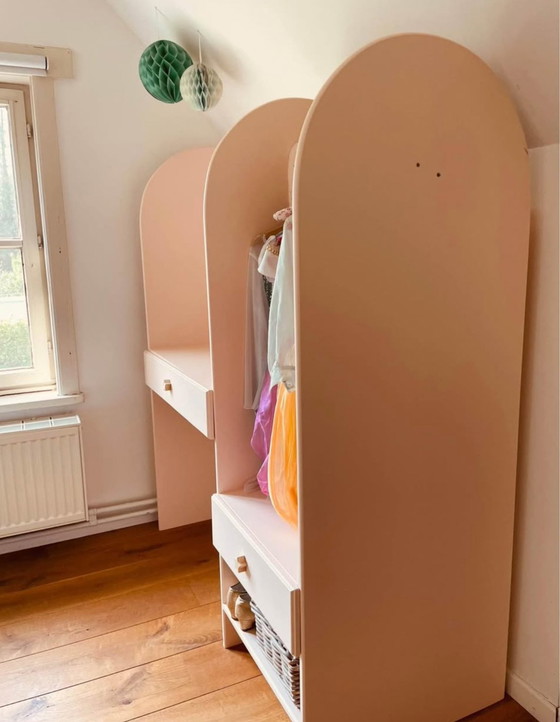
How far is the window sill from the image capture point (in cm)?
235

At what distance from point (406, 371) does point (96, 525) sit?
71.4 inches

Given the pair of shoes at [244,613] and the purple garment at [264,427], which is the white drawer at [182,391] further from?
the pair of shoes at [244,613]

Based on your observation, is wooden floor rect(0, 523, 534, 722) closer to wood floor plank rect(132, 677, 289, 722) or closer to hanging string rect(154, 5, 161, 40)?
wood floor plank rect(132, 677, 289, 722)

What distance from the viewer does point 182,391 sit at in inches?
75.5

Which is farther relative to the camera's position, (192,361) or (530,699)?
(192,361)

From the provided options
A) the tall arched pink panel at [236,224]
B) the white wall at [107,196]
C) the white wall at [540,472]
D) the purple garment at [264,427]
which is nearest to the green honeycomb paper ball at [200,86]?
the tall arched pink panel at [236,224]

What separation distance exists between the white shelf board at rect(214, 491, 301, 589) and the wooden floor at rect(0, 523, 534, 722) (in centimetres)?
51

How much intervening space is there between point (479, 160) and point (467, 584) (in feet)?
3.23

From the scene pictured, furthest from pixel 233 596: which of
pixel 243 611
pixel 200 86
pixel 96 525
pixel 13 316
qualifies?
pixel 200 86

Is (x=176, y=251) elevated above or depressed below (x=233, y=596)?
above

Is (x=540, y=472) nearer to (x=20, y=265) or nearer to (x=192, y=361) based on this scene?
(x=192, y=361)

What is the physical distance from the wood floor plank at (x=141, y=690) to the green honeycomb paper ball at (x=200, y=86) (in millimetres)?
1705

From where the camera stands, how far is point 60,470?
7.75 ft

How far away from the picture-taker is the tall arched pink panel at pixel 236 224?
61.5 inches
